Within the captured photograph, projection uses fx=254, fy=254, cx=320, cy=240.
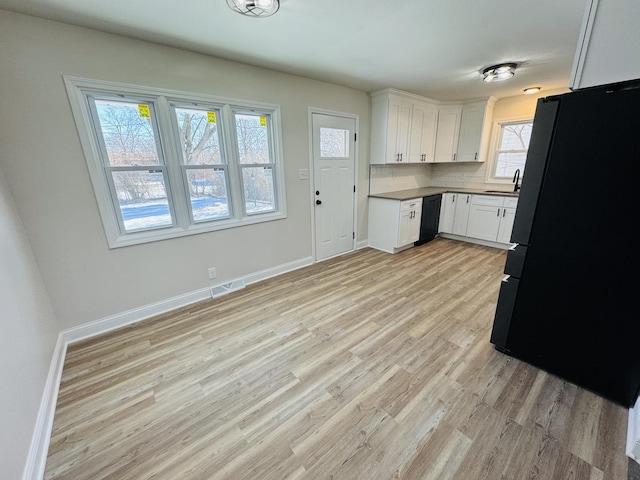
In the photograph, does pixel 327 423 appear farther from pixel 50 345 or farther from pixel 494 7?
pixel 494 7

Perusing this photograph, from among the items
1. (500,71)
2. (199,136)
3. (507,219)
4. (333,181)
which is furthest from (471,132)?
(199,136)

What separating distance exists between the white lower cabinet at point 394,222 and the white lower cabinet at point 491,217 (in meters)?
1.01

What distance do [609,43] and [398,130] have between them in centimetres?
294

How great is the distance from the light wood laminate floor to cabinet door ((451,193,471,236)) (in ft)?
7.92

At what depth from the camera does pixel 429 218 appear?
464 centimetres

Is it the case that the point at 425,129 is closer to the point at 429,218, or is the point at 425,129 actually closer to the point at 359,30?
the point at 429,218

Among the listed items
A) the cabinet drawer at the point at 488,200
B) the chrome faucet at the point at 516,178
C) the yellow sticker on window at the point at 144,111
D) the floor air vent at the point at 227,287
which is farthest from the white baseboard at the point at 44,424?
the chrome faucet at the point at 516,178

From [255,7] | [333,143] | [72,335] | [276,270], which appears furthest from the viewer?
[333,143]

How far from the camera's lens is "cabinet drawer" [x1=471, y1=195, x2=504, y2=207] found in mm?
4202

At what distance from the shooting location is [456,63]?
2.82 m

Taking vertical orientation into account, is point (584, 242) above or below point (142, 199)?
below

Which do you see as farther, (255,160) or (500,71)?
(255,160)

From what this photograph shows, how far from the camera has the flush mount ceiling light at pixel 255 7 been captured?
1.69m

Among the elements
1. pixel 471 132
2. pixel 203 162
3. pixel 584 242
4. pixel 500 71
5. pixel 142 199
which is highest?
pixel 500 71
